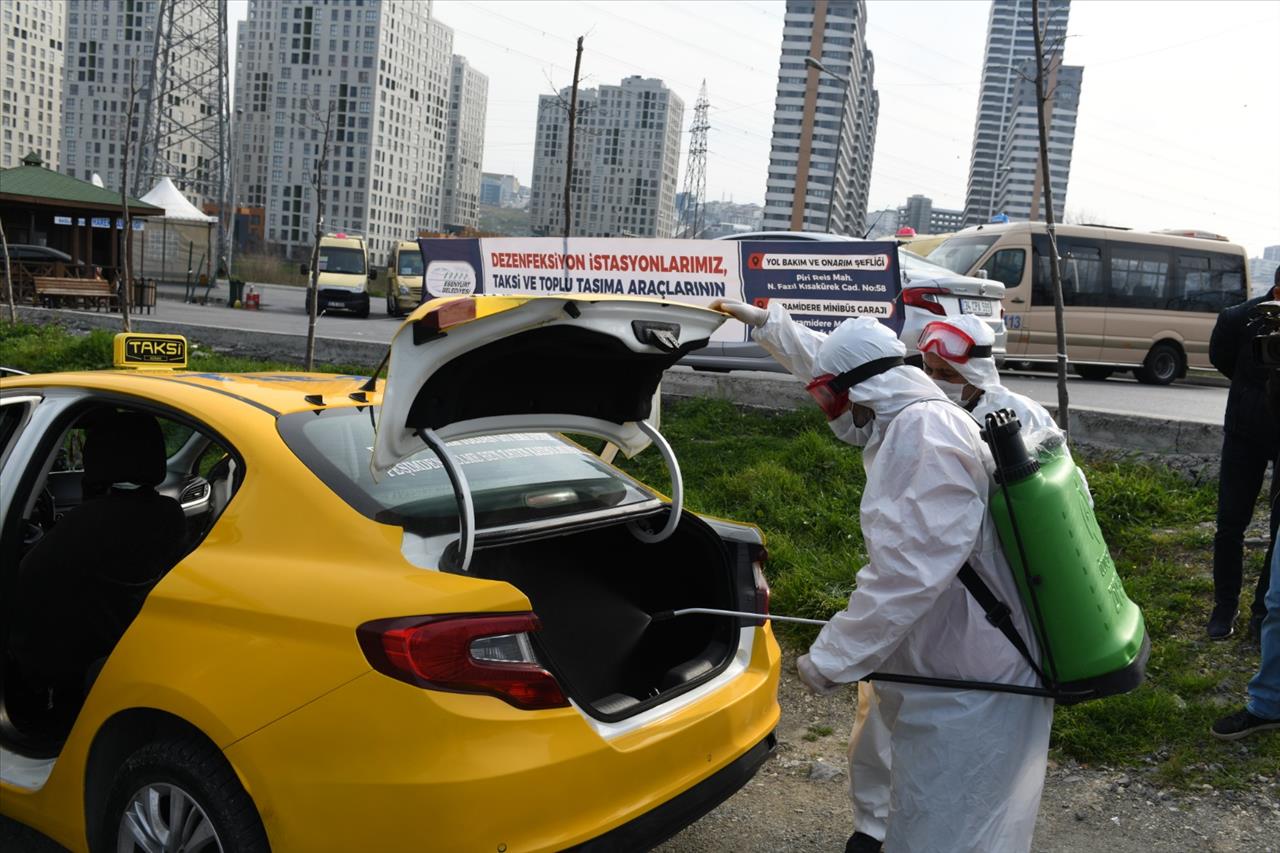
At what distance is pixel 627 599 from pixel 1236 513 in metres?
3.02

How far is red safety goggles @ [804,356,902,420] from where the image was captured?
2.77m

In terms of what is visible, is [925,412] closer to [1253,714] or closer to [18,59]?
[1253,714]

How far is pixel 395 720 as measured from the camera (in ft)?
7.41

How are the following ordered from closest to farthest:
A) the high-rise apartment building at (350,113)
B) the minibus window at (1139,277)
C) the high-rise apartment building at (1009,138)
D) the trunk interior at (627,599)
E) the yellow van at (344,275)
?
the trunk interior at (627,599) < the minibus window at (1139,277) < the yellow van at (344,275) < the high-rise apartment building at (1009,138) < the high-rise apartment building at (350,113)

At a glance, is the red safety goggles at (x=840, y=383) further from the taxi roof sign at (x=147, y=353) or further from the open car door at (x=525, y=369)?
the taxi roof sign at (x=147, y=353)

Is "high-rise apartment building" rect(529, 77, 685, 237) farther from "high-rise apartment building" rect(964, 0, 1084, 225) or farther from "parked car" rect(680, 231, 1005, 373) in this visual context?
"parked car" rect(680, 231, 1005, 373)

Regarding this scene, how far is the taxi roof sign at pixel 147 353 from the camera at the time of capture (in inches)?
156

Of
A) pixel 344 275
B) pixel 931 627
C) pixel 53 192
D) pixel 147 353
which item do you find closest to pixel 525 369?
pixel 931 627

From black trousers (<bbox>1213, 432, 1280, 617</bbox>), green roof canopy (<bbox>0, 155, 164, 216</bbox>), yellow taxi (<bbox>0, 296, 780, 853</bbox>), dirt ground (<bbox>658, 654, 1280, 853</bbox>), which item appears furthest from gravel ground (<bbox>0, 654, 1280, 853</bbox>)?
green roof canopy (<bbox>0, 155, 164, 216</bbox>)

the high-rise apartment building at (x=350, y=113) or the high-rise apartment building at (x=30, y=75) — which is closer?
the high-rise apartment building at (x=350, y=113)

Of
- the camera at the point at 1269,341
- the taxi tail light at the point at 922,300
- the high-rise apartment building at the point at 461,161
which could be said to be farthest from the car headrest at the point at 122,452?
the high-rise apartment building at the point at 461,161

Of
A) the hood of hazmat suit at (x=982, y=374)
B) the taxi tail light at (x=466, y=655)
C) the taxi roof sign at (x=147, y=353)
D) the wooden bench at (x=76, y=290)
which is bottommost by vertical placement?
the wooden bench at (x=76, y=290)

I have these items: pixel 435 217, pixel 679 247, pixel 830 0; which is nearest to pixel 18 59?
pixel 435 217

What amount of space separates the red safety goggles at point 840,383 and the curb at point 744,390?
4.85 m
